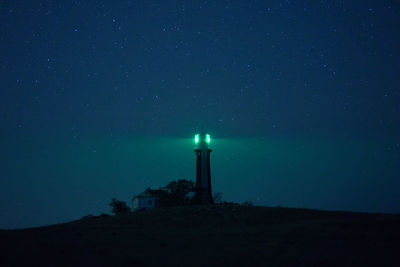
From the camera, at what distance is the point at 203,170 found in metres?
42.7

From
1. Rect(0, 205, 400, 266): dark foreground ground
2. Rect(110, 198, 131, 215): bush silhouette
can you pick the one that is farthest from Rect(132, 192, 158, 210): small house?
Rect(0, 205, 400, 266): dark foreground ground

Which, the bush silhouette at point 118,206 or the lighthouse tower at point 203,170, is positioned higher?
the lighthouse tower at point 203,170

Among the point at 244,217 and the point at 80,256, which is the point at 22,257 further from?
the point at 244,217

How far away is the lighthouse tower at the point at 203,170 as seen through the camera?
4125 centimetres

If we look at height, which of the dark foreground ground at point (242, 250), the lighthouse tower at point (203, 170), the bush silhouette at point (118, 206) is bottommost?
the dark foreground ground at point (242, 250)

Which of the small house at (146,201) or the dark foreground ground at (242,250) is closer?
the dark foreground ground at (242,250)

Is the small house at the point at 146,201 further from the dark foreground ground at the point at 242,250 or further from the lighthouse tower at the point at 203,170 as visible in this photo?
the dark foreground ground at the point at 242,250

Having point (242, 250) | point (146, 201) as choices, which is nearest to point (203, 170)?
point (146, 201)

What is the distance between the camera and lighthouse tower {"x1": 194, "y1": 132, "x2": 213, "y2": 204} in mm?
41250

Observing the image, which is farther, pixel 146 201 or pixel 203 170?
pixel 146 201

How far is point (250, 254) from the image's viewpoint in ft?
33.7

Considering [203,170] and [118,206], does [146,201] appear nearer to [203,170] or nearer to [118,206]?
[118,206]

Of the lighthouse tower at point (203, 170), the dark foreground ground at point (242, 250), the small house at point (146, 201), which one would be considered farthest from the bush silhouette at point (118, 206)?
the dark foreground ground at point (242, 250)

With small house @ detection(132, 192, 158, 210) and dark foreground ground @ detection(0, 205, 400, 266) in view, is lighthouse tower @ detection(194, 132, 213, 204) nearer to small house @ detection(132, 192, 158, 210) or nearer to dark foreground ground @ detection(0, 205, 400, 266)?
small house @ detection(132, 192, 158, 210)
